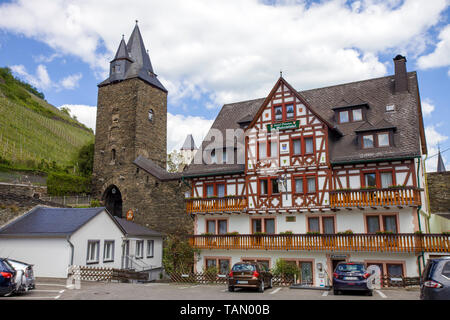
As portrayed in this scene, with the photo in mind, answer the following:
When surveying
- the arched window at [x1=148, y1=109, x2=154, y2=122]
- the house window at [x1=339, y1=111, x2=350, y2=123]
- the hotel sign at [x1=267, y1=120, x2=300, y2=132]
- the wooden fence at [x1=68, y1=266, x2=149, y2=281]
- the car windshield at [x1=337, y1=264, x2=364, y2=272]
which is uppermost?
the arched window at [x1=148, y1=109, x2=154, y2=122]

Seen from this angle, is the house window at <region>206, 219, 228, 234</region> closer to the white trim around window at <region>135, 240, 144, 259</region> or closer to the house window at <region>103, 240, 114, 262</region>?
the white trim around window at <region>135, 240, 144, 259</region>

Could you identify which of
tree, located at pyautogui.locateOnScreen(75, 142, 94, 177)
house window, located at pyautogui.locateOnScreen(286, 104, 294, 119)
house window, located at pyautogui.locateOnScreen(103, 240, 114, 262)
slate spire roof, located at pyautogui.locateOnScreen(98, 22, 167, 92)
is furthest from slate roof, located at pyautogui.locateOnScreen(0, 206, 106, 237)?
tree, located at pyautogui.locateOnScreen(75, 142, 94, 177)

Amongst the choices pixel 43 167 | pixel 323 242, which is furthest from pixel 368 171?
pixel 43 167

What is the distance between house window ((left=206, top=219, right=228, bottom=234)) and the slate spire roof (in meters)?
22.2

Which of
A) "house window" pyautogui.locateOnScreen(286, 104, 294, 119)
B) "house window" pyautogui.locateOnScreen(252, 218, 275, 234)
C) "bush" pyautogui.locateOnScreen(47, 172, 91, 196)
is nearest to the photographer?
"house window" pyautogui.locateOnScreen(252, 218, 275, 234)

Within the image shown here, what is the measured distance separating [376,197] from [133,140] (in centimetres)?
2737

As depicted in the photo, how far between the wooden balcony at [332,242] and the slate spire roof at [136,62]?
23820 mm

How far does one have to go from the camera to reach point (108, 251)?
27516mm

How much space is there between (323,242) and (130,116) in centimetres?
2739

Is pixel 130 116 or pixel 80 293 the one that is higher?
pixel 130 116

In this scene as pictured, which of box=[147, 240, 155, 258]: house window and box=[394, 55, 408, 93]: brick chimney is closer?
box=[394, 55, 408, 93]: brick chimney

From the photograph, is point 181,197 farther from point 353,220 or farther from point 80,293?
point 80,293

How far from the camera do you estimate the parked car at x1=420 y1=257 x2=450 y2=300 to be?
30.0ft
